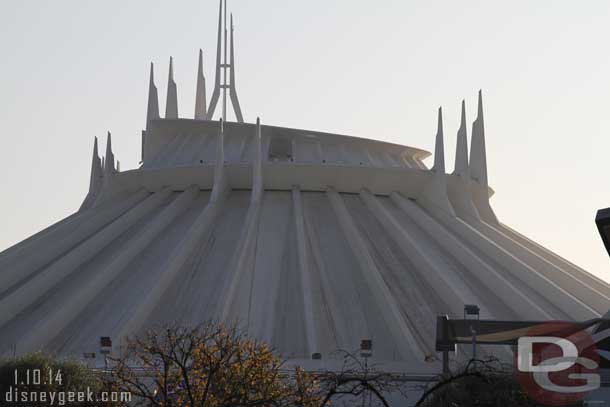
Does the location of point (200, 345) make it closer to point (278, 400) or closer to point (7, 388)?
point (278, 400)

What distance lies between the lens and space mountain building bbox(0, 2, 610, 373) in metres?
33.0

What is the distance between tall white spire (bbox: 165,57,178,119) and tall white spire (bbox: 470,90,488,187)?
12.6m

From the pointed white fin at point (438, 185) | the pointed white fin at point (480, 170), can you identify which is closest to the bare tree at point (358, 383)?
the pointed white fin at point (438, 185)

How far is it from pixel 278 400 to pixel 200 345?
1.56 meters

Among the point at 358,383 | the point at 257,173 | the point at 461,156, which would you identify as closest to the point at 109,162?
the point at 257,173

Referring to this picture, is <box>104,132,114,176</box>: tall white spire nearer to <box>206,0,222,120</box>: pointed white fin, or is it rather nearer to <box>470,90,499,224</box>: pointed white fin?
<box>206,0,222,120</box>: pointed white fin

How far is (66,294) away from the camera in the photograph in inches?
1394

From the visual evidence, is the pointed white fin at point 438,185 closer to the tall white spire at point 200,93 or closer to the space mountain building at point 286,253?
the space mountain building at point 286,253

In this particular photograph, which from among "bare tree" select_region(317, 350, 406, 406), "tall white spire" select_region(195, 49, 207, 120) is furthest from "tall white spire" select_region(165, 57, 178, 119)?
"bare tree" select_region(317, 350, 406, 406)

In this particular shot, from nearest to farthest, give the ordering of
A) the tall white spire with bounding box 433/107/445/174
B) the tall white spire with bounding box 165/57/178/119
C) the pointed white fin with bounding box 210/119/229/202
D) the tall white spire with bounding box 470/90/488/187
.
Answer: the pointed white fin with bounding box 210/119/229/202 → the tall white spire with bounding box 433/107/445/174 → the tall white spire with bounding box 470/90/488/187 → the tall white spire with bounding box 165/57/178/119

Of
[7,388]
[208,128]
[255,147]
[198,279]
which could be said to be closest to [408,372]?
[198,279]

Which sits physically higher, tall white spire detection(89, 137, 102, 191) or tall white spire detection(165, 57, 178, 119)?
tall white spire detection(165, 57, 178, 119)

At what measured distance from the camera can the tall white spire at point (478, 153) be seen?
45.8 m

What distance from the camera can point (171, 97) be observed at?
50.7m
